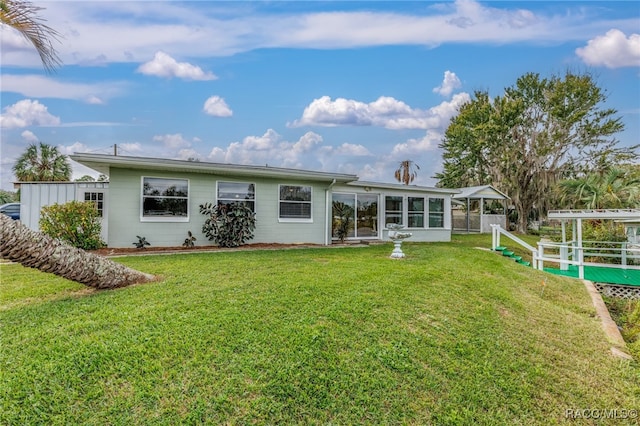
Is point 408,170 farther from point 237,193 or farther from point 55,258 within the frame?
point 55,258

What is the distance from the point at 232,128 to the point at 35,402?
1506cm

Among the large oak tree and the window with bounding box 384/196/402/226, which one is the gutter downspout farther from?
the large oak tree

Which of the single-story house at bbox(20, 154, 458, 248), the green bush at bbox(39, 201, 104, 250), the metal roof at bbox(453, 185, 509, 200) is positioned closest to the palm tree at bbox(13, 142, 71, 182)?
the single-story house at bbox(20, 154, 458, 248)

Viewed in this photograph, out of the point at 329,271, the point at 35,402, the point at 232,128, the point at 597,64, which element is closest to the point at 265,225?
the point at 329,271

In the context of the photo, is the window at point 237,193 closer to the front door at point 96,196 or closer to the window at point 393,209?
the front door at point 96,196

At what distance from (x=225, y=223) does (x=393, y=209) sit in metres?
7.95

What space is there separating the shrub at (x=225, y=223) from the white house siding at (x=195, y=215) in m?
0.27

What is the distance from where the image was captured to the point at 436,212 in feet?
53.6

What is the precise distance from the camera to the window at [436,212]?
16172 millimetres

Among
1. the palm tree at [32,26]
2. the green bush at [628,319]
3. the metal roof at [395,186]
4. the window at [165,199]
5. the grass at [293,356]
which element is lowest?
the green bush at [628,319]

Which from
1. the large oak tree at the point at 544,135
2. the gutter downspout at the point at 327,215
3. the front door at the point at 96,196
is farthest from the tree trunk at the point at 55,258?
the large oak tree at the point at 544,135

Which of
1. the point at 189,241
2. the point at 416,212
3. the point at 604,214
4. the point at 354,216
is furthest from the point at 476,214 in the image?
the point at 189,241

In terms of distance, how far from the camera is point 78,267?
4.62 meters

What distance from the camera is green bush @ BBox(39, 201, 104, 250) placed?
9.16 m
